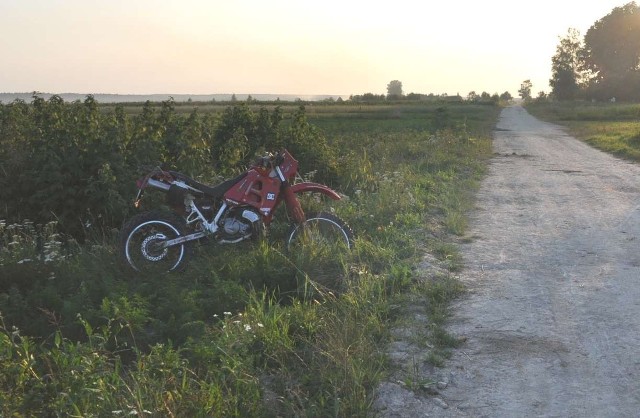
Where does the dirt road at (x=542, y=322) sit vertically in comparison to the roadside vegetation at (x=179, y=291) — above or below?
below

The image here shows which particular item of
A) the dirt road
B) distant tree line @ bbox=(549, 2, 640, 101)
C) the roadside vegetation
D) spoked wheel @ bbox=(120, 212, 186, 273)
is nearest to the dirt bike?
spoked wheel @ bbox=(120, 212, 186, 273)

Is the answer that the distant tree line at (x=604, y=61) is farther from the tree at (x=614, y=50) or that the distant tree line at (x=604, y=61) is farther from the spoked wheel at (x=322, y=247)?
the spoked wheel at (x=322, y=247)

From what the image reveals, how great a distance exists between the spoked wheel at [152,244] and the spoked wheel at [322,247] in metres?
1.17

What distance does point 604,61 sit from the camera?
103438mm

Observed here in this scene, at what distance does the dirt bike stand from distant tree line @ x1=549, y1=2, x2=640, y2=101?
96.9m

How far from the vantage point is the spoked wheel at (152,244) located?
21.4 feet

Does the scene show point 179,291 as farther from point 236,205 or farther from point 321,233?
point 321,233

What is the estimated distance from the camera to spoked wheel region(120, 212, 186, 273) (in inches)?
257

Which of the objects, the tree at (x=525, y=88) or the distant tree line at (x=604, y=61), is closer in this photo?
the distant tree line at (x=604, y=61)

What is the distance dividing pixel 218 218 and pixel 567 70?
10447 centimetres

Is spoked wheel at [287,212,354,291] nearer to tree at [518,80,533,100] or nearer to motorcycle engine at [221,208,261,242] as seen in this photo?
motorcycle engine at [221,208,261,242]

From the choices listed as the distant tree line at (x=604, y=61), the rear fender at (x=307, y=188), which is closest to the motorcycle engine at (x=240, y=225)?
the rear fender at (x=307, y=188)

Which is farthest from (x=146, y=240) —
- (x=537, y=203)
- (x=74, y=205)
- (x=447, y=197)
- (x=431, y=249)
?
(x=537, y=203)

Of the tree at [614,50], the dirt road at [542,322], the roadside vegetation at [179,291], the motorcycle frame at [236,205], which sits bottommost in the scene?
the dirt road at [542,322]
